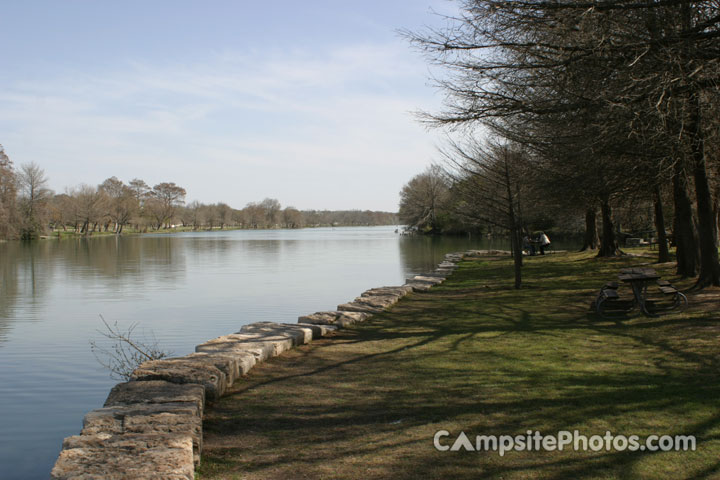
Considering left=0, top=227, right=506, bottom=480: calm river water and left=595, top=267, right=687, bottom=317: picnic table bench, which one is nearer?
left=0, top=227, right=506, bottom=480: calm river water

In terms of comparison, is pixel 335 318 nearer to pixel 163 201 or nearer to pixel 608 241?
pixel 608 241

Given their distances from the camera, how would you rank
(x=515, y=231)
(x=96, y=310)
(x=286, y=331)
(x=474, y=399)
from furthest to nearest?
1. (x=96, y=310)
2. (x=515, y=231)
3. (x=286, y=331)
4. (x=474, y=399)

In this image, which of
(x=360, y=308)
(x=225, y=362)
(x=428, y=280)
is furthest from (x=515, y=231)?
(x=225, y=362)

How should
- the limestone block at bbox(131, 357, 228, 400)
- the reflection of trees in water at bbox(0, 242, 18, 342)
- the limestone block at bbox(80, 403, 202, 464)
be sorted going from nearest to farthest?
the limestone block at bbox(80, 403, 202, 464) → the limestone block at bbox(131, 357, 228, 400) → the reflection of trees in water at bbox(0, 242, 18, 342)

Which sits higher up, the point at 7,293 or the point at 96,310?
the point at 7,293

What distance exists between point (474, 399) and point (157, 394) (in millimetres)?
3262

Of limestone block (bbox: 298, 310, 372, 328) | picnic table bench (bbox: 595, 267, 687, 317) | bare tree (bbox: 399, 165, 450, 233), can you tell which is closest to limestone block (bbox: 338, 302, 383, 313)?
limestone block (bbox: 298, 310, 372, 328)

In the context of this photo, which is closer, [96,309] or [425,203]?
[96,309]

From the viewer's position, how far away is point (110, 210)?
3907 inches

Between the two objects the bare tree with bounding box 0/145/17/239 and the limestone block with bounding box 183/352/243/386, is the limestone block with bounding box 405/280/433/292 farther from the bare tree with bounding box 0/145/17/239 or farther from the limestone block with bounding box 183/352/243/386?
the bare tree with bounding box 0/145/17/239

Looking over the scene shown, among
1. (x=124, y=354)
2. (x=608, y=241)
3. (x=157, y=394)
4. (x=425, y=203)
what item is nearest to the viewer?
(x=157, y=394)

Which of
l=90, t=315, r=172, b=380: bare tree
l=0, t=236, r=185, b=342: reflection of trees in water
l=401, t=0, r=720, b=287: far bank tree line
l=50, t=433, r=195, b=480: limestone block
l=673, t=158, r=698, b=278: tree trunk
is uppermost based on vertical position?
l=401, t=0, r=720, b=287: far bank tree line

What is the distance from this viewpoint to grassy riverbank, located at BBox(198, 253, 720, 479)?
172 inches

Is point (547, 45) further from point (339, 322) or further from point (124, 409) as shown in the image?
point (124, 409)
